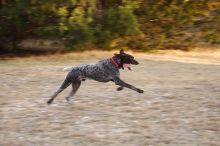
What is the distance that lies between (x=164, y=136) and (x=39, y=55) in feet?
42.3

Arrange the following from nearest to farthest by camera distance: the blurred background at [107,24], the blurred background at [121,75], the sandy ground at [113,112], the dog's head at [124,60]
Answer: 1. the sandy ground at [113,112]
2. the blurred background at [121,75]
3. the dog's head at [124,60]
4. the blurred background at [107,24]

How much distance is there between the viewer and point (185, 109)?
923cm

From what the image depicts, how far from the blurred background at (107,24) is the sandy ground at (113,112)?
184 inches

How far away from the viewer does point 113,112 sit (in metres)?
9.12

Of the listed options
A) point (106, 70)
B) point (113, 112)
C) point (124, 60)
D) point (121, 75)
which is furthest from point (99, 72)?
point (121, 75)

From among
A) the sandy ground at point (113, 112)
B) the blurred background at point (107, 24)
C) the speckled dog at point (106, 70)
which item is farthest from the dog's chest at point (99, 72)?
the blurred background at point (107, 24)

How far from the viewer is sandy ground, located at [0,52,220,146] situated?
7.65 metres

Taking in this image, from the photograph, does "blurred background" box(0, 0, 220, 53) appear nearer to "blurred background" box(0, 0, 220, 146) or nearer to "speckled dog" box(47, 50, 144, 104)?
"blurred background" box(0, 0, 220, 146)

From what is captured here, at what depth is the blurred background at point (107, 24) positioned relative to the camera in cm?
1844

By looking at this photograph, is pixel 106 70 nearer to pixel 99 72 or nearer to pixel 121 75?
pixel 99 72

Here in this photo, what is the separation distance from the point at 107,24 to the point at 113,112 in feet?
33.9

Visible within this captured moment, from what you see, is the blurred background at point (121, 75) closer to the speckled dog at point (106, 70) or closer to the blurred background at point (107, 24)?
the blurred background at point (107, 24)

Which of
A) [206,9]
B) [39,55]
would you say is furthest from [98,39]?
[206,9]

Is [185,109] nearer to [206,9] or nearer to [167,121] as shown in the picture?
[167,121]
